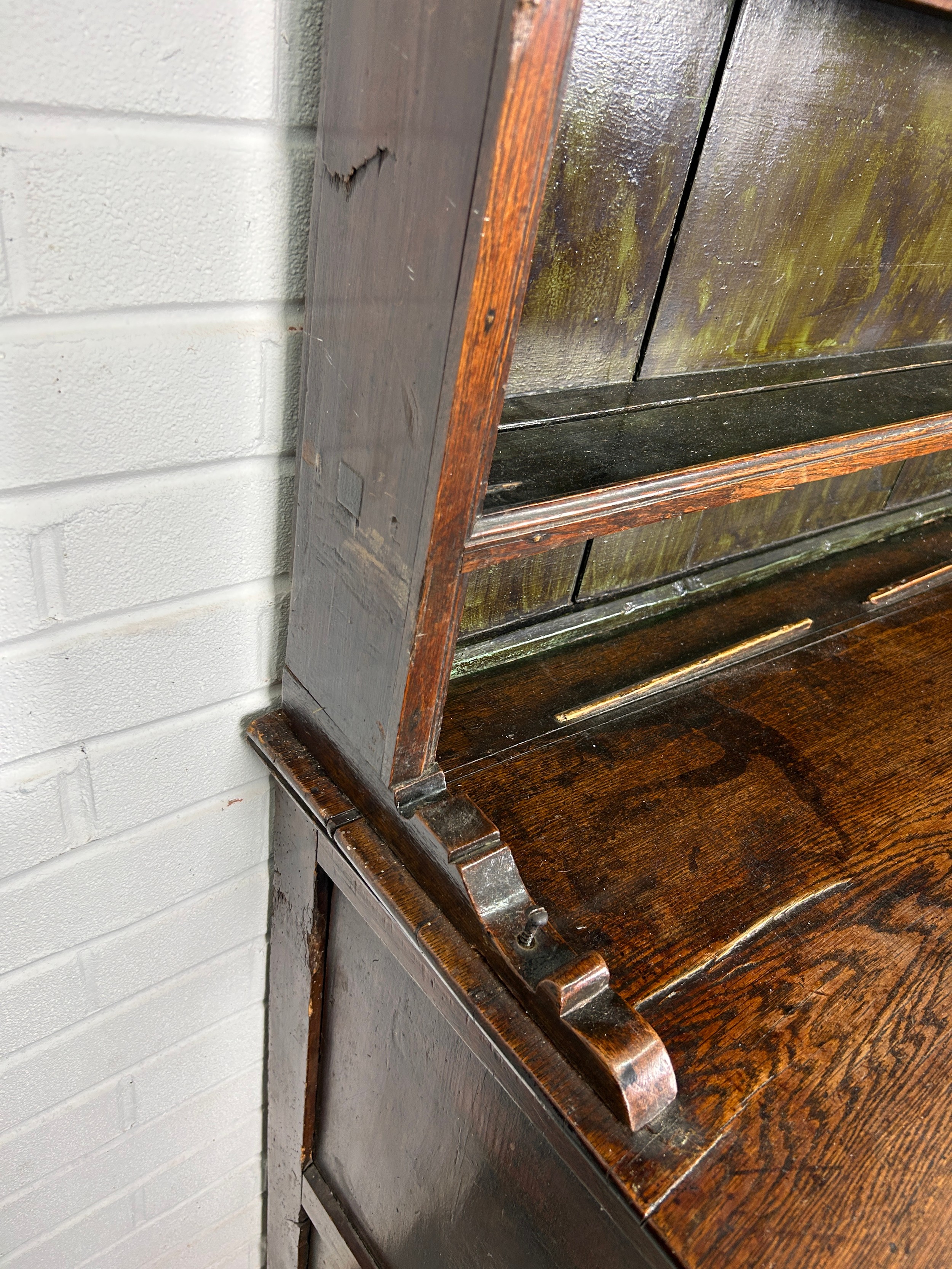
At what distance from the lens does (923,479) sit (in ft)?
4.98

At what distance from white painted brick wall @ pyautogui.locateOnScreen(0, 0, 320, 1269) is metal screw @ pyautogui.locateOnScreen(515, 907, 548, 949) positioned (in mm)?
391

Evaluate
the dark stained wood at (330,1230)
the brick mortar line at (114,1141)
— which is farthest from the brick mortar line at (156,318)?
the dark stained wood at (330,1230)

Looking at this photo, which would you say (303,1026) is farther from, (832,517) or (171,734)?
(832,517)

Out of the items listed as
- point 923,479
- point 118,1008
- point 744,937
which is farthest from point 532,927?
point 923,479

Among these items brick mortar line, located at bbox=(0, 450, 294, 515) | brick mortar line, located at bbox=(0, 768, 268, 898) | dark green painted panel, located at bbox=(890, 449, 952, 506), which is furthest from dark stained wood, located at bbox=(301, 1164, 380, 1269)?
dark green painted panel, located at bbox=(890, 449, 952, 506)

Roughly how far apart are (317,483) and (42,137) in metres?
0.31

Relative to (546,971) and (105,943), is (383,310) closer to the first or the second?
(546,971)

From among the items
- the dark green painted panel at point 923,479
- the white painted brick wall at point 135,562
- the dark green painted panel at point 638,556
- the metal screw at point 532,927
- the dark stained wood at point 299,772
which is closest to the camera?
the white painted brick wall at point 135,562

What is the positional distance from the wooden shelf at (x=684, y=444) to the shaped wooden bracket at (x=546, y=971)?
23cm

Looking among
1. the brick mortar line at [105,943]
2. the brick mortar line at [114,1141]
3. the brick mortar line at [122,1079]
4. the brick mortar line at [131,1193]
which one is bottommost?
the brick mortar line at [131,1193]

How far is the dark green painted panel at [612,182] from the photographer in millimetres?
758

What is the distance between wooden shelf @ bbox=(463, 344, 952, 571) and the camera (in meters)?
0.69

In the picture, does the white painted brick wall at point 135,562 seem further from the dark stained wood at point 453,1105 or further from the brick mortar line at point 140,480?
the dark stained wood at point 453,1105

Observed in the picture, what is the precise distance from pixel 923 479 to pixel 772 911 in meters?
1.00
